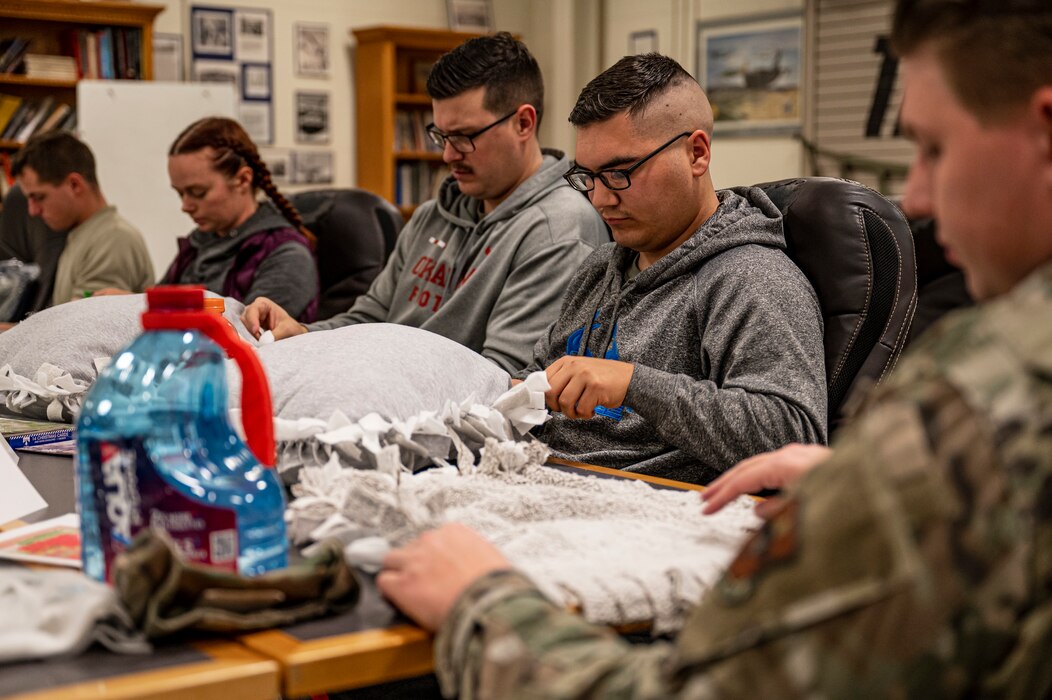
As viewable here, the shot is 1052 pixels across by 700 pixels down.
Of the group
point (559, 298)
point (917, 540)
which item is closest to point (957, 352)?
point (917, 540)

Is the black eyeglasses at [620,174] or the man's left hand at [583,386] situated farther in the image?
the black eyeglasses at [620,174]

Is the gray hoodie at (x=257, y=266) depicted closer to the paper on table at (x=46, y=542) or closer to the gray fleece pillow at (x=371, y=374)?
the gray fleece pillow at (x=371, y=374)

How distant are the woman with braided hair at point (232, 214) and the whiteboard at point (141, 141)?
212 centimetres

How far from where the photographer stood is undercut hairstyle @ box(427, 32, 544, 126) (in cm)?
248

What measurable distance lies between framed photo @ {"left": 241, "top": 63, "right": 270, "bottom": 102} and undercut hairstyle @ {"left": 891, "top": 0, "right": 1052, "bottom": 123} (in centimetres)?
565

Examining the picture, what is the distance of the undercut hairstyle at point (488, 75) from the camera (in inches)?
Result: 97.5

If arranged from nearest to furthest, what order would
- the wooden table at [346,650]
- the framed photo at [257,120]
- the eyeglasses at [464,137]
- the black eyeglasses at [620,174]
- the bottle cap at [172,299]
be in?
the wooden table at [346,650] < the bottle cap at [172,299] < the black eyeglasses at [620,174] < the eyeglasses at [464,137] < the framed photo at [257,120]

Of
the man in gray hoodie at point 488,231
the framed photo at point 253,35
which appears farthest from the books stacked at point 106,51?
the man in gray hoodie at point 488,231

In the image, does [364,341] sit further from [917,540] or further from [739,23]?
[739,23]

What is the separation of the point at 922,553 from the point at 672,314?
1.16 m

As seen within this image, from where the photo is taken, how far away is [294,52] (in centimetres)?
607

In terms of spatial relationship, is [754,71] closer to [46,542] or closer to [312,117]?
[312,117]

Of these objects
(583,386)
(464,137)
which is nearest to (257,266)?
(464,137)

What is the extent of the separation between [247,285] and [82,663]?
7.96 ft
